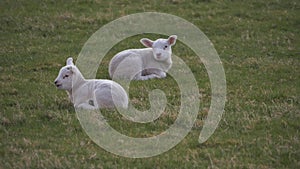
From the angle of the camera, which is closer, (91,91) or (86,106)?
(86,106)

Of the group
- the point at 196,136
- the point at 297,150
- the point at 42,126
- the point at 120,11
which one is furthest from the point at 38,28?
the point at 297,150

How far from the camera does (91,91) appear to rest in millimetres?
9570

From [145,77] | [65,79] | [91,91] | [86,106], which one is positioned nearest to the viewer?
[86,106]

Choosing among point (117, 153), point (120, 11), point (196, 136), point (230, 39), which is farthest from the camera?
point (120, 11)

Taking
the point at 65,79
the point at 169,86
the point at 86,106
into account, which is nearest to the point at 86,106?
the point at 86,106

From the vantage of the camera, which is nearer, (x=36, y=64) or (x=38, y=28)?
(x=36, y=64)

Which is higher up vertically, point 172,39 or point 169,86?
point 172,39

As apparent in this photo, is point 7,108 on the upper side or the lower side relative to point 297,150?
lower

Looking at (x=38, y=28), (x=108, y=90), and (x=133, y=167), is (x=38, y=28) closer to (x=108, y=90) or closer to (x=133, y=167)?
(x=108, y=90)

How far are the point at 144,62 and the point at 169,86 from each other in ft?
4.58

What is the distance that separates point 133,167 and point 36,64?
6570 mm

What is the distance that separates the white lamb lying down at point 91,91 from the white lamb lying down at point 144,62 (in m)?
1.98

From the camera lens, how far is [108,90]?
362 inches

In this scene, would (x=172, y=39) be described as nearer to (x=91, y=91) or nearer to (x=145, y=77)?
(x=145, y=77)
